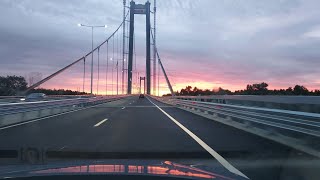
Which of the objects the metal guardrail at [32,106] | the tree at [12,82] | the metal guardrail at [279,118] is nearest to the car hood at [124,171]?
the metal guardrail at [279,118]

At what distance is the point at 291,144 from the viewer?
40.2 feet

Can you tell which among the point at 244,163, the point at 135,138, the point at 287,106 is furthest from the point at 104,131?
the point at 287,106

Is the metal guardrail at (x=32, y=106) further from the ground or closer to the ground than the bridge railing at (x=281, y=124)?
further from the ground

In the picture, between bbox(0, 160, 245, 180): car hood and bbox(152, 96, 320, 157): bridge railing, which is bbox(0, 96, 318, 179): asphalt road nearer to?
bbox(152, 96, 320, 157): bridge railing

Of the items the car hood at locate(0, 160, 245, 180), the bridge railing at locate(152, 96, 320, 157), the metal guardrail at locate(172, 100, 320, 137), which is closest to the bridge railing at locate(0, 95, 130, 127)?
the bridge railing at locate(152, 96, 320, 157)

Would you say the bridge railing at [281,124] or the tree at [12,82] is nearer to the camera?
the bridge railing at [281,124]

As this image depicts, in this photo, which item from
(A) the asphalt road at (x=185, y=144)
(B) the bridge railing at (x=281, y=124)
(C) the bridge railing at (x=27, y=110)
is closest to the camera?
(A) the asphalt road at (x=185, y=144)

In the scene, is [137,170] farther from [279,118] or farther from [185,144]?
[279,118]

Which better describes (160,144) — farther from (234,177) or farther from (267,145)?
(234,177)

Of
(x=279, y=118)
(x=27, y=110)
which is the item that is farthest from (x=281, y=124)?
(x=27, y=110)

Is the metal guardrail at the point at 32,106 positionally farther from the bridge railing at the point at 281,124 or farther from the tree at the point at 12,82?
the tree at the point at 12,82

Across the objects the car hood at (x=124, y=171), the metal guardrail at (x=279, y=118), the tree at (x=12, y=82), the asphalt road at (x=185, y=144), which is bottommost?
the asphalt road at (x=185, y=144)

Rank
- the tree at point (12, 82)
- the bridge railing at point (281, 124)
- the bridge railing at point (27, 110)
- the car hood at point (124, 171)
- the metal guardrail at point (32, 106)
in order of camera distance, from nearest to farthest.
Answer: the car hood at point (124, 171)
the bridge railing at point (281, 124)
the bridge railing at point (27, 110)
the metal guardrail at point (32, 106)
the tree at point (12, 82)

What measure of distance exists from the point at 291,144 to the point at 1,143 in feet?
24.1
